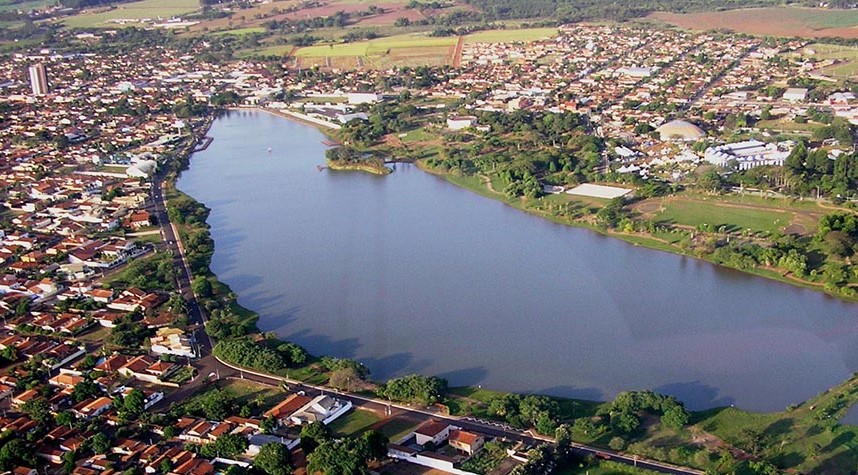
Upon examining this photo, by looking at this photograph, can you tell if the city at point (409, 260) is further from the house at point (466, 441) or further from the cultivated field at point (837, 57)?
the cultivated field at point (837, 57)

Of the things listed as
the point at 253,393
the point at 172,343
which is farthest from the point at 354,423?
the point at 172,343

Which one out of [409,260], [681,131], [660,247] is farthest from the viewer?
[681,131]

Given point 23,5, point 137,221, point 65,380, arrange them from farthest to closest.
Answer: point 23,5
point 137,221
point 65,380

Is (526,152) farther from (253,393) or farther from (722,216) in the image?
(253,393)

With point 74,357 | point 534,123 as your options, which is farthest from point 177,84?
point 74,357

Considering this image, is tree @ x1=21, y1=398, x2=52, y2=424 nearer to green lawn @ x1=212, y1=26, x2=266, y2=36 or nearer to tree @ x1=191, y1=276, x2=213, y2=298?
tree @ x1=191, y1=276, x2=213, y2=298

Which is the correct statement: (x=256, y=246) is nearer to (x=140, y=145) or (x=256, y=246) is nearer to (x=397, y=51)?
(x=140, y=145)
